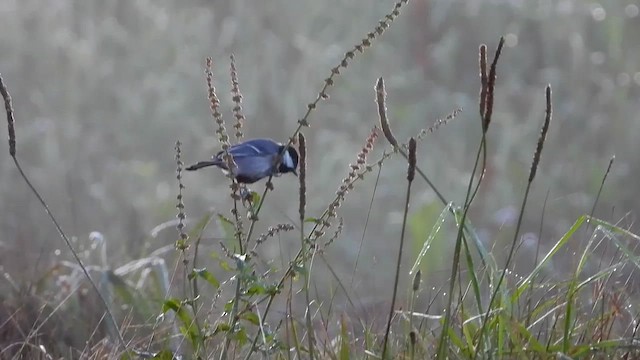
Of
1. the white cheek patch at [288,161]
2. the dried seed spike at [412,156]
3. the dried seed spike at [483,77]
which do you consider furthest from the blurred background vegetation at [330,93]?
the dried seed spike at [412,156]

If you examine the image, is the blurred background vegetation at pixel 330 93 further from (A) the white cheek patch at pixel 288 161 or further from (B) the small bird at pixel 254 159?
(B) the small bird at pixel 254 159

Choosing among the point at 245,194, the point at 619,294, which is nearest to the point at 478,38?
the point at 619,294

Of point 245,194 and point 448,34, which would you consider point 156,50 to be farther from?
point 245,194

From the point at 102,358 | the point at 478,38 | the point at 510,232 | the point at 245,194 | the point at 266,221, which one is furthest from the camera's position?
the point at 478,38

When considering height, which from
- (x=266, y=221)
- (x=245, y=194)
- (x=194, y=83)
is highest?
(x=245, y=194)

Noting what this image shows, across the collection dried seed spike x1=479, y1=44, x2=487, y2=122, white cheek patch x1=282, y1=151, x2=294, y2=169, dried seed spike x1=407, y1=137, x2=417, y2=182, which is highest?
dried seed spike x1=479, y1=44, x2=487, y2=122

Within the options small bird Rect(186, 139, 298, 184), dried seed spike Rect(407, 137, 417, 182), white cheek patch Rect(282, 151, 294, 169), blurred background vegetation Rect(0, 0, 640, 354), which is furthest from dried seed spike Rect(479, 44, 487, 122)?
blurred background vegetation Rect(0, 0, 640, 354)

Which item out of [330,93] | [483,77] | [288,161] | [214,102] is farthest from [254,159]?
[330,93]

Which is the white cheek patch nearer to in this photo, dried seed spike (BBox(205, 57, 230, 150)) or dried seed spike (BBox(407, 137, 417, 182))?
dried seed spike (BBox(205, 57, 230, 150))

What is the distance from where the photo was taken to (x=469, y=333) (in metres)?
2.37

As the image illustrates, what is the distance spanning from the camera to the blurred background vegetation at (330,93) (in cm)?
678

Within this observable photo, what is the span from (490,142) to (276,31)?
1444 millimetres

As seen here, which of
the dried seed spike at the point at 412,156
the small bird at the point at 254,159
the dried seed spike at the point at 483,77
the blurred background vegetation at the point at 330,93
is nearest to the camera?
the dried seed spike at the point at 412,156

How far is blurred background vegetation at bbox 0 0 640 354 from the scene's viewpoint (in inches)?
267
